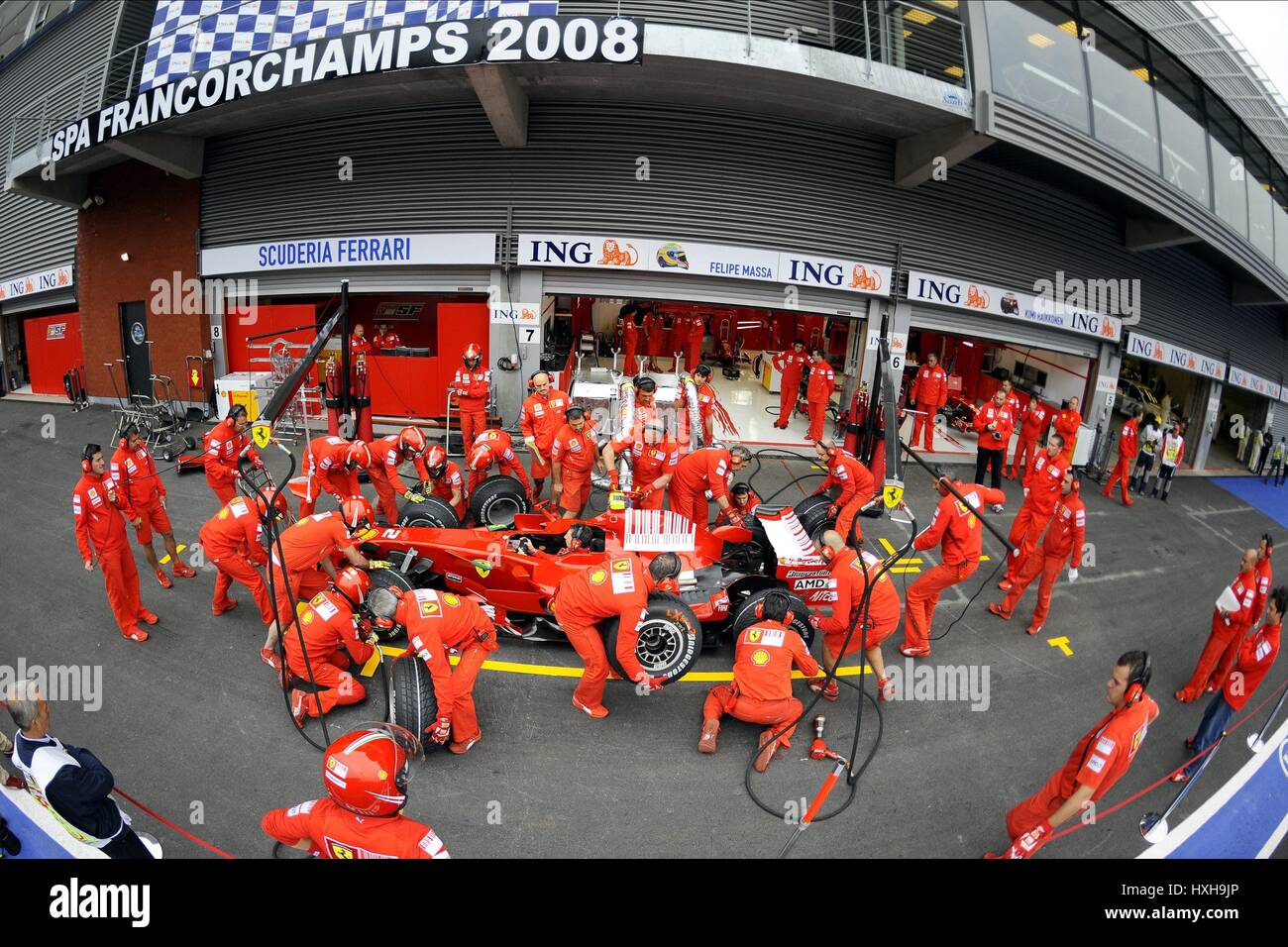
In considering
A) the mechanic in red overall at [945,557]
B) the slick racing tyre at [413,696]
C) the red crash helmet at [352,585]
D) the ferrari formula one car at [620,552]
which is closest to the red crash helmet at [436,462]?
the ferrari formula one car at [620,552]

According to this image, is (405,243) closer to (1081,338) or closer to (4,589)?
(4,589)

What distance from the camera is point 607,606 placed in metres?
4.63

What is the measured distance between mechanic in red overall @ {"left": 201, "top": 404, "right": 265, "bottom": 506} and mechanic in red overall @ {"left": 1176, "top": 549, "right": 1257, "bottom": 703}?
926 centimetres

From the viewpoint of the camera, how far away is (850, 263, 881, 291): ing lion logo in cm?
1095

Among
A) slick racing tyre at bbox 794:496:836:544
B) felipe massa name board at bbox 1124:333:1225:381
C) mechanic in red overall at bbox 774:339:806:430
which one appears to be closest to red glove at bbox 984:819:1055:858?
slick racing tyre at bbox 794:496:836:544

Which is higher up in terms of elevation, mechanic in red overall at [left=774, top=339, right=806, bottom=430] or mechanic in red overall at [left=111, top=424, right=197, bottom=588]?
mechanic in red overall at [left=774, top=339, right=806, bottom=430]

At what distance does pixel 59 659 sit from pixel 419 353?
7376mm

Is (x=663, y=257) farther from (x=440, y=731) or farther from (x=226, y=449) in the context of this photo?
(x=440, y=731)

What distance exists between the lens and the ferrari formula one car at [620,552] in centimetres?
527

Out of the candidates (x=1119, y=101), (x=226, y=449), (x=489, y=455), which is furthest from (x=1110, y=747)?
(x=1119, y=101)

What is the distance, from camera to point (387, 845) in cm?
286

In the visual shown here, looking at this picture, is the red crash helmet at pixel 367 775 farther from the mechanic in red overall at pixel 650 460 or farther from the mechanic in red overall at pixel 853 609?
the mechanic in red overall at pixel 650 460

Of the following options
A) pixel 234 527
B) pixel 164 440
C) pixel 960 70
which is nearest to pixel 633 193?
pixel 960 70

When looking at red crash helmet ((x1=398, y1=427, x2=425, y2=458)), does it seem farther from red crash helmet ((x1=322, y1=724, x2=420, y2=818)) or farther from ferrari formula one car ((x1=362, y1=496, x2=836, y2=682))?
red crash helmet ((x1=322, y1=724, x2=420, y2=818))
